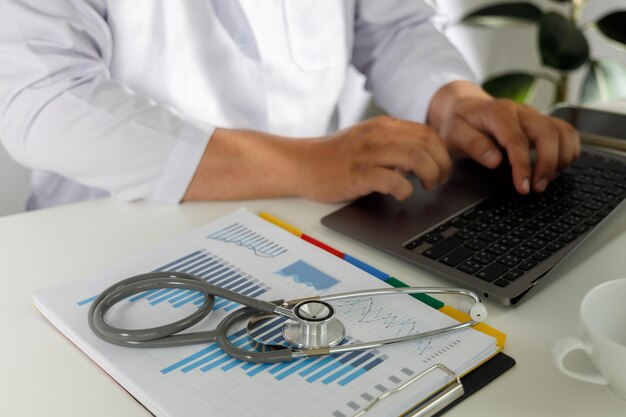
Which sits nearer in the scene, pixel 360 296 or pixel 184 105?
pixel 360 296

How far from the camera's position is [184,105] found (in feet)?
3.59

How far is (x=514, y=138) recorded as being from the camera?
88 centimetres

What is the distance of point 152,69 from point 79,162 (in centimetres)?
24

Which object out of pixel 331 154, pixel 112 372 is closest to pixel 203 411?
pixel 112 372

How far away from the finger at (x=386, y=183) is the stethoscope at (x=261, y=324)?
0.67ft

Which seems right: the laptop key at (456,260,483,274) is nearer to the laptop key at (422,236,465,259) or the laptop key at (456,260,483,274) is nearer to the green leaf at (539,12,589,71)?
the laptop key at (422,236,465,259)

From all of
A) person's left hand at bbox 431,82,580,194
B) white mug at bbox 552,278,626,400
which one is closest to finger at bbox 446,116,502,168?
person's left hand at bbox 431,82,580,194

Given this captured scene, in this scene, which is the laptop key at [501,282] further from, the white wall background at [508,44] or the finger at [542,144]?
the white wall background at [508,44]

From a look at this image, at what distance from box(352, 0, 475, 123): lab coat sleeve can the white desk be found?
354mm

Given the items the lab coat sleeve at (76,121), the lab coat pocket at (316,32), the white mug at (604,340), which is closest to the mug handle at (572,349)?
the white mug at (604,340)

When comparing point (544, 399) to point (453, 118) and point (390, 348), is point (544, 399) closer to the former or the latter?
point (390, 348)

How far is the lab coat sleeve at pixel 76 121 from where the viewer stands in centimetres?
85

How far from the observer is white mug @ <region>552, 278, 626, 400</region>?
19.5 inches

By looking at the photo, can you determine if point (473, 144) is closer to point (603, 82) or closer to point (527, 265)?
point (527, 265)
